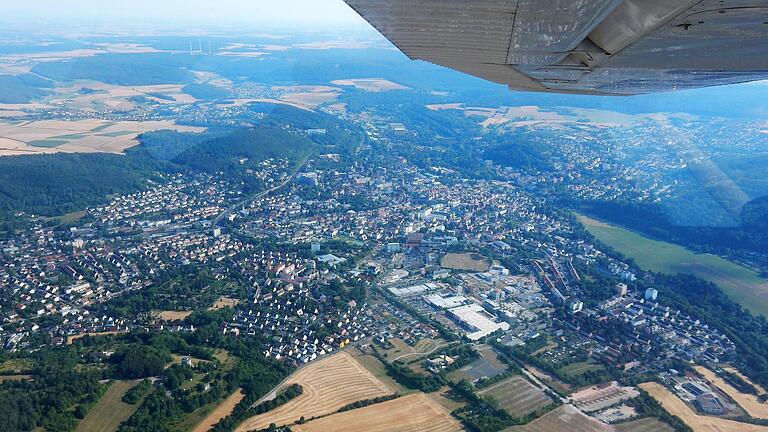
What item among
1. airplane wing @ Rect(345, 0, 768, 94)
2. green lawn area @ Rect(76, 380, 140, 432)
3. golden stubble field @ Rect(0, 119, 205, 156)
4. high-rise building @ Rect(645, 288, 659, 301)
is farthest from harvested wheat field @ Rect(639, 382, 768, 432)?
golden stubble field @ Rect(0, 119, 205, 156)

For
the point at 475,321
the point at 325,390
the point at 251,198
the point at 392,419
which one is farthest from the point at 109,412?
the point at 251,198

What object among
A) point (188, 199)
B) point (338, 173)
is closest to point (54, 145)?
point (188, 199)

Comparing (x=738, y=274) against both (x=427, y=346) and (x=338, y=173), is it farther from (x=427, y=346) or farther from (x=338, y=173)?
(x=338, y=173)

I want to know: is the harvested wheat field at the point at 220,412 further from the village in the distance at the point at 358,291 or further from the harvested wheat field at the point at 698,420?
the harvested wheat field at the point at 698,420

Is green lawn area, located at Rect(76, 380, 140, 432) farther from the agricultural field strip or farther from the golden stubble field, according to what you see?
the golden stubble field

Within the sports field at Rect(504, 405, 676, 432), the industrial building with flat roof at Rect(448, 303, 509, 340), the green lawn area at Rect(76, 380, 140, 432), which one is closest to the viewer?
the green lawn area at Rect(76, 380, 140, 432)

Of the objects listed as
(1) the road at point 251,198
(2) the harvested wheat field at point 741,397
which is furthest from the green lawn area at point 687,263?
(1) the road at point 251,198

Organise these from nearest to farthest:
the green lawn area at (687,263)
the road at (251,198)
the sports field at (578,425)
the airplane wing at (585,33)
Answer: the airplane wing at (585,33), the sports field at (578,425), the green lawn area at (687,263), the road at (251,198)

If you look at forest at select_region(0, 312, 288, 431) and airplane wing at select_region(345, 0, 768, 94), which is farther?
forest at select_region(0, 312, 288, 431)
